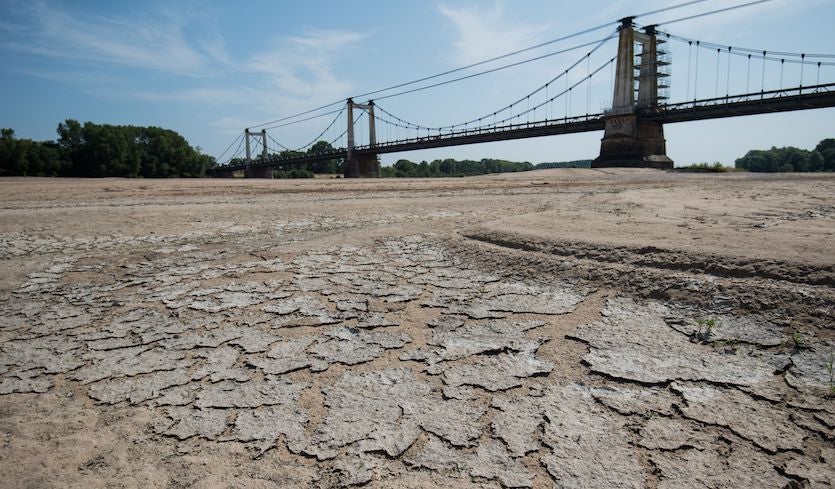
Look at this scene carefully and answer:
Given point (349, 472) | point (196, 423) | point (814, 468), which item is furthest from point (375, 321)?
point (814, 468)

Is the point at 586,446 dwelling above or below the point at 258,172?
below

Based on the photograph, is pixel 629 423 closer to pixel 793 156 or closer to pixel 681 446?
pixel 681 446

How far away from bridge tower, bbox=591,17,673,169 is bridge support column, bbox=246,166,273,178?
3895 cm

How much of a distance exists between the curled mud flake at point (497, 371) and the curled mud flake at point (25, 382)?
150 cm

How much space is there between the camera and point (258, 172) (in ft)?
172

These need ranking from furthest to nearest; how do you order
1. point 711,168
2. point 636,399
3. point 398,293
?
point 711,168
point 398,293
point 636,399

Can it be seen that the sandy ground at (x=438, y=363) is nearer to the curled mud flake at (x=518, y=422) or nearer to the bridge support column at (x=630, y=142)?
the curled mud flake at (x=518, y=422)

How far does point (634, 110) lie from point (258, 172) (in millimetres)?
41363

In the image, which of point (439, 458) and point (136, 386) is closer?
point (439, 458)

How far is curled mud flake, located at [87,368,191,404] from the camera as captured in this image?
1.62m

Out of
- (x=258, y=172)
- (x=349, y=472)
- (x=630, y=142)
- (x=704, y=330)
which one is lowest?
(x=349, y=472)

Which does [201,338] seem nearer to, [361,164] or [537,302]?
[537,302]

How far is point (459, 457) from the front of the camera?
129 centimetres

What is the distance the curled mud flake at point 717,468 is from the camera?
3.81 ft
